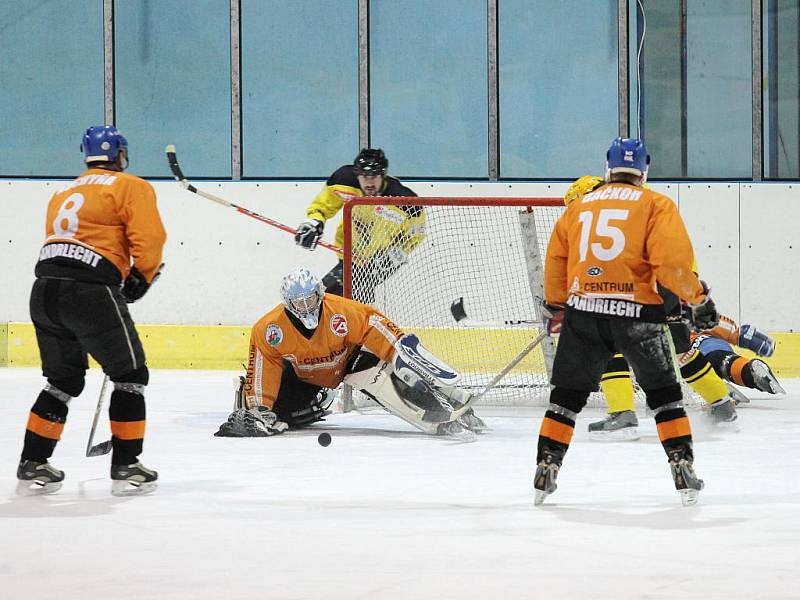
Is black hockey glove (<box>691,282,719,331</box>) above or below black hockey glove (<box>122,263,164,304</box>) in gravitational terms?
below

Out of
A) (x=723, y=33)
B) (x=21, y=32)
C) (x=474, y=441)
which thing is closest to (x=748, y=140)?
(x=723, y=33)

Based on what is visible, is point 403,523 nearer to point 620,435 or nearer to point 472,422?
point 620,435

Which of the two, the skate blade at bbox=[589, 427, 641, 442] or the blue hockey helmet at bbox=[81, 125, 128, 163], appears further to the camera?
the skate blade at bbox=[589, 427, 641, 442]

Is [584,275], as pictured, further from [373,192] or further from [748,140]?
[748,140]

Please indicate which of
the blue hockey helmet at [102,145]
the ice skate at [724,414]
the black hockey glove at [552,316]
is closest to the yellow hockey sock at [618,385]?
the ice skate at [724,414]

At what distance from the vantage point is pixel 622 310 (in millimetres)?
3748

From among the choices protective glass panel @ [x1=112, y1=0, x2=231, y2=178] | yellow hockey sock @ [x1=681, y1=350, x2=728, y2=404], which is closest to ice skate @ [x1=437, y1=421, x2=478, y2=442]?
yellow hockey sock @ [x1=681, y1=350, x2=728, y2=404]

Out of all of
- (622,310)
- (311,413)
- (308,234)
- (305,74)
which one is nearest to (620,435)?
(311,413)

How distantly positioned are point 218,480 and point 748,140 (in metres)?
5.45

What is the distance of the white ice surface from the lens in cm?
279

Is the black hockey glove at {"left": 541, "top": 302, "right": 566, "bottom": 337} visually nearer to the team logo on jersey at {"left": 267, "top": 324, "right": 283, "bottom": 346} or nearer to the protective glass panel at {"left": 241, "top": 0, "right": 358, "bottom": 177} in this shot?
the team logo on jersey at {"left": 267, "top": 324, "right": 283, "bottom": 346}

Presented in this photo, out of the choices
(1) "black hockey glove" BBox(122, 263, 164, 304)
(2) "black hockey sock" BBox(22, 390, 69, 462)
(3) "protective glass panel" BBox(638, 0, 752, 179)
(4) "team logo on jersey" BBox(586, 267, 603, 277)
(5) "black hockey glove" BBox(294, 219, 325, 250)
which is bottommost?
(2) "black hockey sock" BBox(22, 390, 69, 462)

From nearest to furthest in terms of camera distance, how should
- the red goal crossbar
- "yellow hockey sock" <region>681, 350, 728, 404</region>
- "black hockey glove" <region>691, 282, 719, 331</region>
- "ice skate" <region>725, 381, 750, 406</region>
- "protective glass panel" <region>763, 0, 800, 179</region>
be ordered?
1. "black hockey glove" <region>691, 282, 719, 331</region>
2. "yellow hockey sock" <region>681, 350, 728, 404</region>
3. the red goal crossbar
4. "ice skate" <region>725, 381, 750, 406</region>
5. "protective glass panel" <region>763, 0, 800, 179</region>

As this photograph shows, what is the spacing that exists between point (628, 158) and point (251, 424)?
7.23 feet
